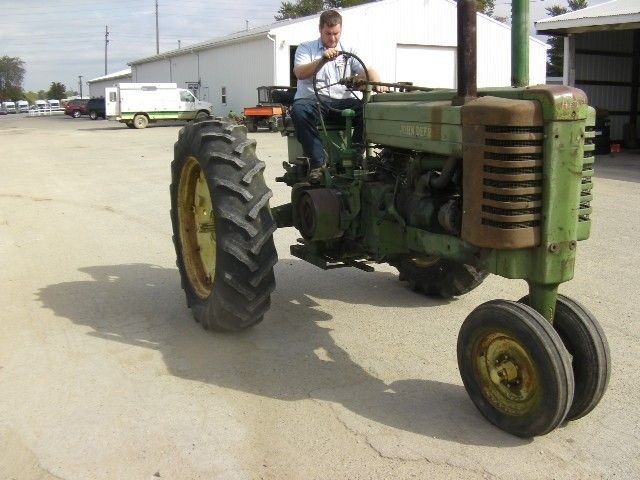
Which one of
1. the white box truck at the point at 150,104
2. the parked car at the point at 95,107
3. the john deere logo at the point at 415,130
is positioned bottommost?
the john deere logo at the point at 415,130

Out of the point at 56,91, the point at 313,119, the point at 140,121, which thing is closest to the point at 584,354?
the point at 313,119

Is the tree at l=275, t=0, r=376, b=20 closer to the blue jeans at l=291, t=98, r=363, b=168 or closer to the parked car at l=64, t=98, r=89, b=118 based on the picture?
the parked car at l=64, t=98, r=89, b=118

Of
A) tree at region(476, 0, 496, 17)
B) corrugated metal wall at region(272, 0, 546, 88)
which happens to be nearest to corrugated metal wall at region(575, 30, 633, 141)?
corrugated metal wall at region(272, 0, 546, 88)

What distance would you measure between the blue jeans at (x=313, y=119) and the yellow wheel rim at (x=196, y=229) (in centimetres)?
81

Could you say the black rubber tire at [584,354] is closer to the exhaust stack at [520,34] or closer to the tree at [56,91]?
the exhaust stack at [520,34]

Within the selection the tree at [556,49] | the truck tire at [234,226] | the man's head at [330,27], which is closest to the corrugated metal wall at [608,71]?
the man's head at [330,27]

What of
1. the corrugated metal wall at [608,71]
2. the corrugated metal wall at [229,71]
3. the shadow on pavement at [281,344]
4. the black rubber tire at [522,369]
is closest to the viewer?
the black rubber tire at [522,369]

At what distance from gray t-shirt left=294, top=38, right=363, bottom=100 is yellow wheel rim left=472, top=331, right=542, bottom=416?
8.10ft

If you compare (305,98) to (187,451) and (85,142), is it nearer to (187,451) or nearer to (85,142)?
(187,451)

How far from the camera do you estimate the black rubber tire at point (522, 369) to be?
10.6ft

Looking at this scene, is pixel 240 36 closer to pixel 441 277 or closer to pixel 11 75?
pixel 441 277

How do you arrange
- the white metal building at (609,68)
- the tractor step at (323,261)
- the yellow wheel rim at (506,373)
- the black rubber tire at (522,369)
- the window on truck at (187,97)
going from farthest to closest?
the window on truck at (187,97) → the white metal building at (609,68) → the tractor step at (323,261) → the yellow wheel rim at (506,373) → the black rubber tire at (522,369)

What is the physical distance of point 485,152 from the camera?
3387mm

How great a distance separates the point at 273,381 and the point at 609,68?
20.6m
